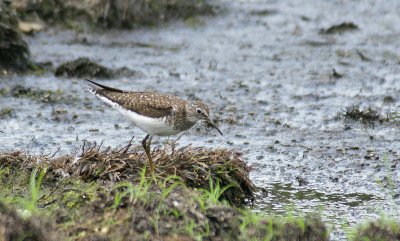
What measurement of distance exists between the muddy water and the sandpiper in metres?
1.10

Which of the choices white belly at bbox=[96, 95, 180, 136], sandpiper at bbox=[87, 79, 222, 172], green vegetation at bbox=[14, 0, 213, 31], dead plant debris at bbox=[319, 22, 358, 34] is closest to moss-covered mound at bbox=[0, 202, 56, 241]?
sandpiper at bbox=[87, 79, 222, 172]

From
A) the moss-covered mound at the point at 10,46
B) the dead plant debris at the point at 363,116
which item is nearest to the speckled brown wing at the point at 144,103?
the dead plant debris at the point at 363,116

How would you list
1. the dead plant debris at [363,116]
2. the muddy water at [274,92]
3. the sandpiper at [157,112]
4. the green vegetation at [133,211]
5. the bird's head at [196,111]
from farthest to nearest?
1. the dead plant debris at [363,116]
2. the muddy water at [274,92]
3. the bird's head at [196,111]
4. the sandpiper at [157,112]
5. the green vegetation at [133,211]

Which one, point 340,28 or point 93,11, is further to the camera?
point 340,28

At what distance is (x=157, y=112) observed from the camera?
29.9ft

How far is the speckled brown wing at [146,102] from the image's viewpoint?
360 inches

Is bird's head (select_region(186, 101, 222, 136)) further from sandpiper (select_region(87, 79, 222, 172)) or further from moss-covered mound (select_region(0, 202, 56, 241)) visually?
moss-covered mound (select_region(0, 202, 56, 241))

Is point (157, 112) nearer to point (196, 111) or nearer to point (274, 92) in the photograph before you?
Result: point (196, 111)

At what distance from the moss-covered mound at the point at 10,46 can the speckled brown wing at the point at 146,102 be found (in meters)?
4.94

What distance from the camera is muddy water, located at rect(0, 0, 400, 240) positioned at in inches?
397

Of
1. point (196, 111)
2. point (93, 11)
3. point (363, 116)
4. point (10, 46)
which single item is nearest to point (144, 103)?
point (196, 111)

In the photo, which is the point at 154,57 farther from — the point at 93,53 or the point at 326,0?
the point at 326,0

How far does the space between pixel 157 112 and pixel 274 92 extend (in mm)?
4693

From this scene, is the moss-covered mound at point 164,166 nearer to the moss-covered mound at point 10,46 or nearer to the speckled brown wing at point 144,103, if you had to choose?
the speckled brown wing at point 144,103
